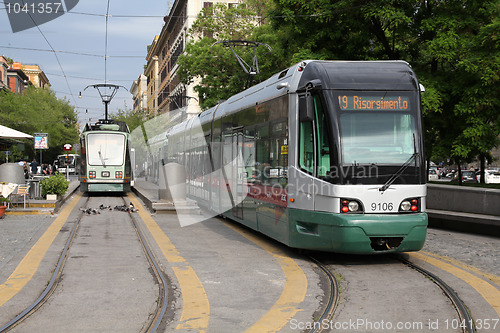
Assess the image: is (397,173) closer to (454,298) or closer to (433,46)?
(454,298)

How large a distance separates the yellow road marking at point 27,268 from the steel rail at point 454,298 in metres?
4.79

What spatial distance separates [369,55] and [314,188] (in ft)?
49.8

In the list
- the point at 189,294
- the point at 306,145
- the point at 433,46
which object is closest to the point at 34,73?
the point at 433,46

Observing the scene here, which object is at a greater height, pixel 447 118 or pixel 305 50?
pixel 305 50

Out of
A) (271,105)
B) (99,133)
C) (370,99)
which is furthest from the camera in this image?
(99,133)

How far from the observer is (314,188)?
30.1ft

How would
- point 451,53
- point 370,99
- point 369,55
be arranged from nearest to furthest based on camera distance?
point 370,99 → point 451,53 → point 369,55

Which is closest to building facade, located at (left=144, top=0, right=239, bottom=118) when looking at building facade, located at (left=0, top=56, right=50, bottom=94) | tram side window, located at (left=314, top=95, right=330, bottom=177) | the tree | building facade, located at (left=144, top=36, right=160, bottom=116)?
building facade, located at (left=144, top=36, right=160, bottom=116)

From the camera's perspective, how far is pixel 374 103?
9.12 m

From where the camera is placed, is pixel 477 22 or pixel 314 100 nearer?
pixel 314 100

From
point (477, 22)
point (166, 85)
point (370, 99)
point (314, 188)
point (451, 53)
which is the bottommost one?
point (314, 188)

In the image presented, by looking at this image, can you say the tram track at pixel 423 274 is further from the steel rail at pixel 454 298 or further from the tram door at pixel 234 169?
the tram door at pixel 234 169

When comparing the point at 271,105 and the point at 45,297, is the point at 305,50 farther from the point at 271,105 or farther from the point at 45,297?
the point at 45,297

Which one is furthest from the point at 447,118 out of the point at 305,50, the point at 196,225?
the point at 196,225
